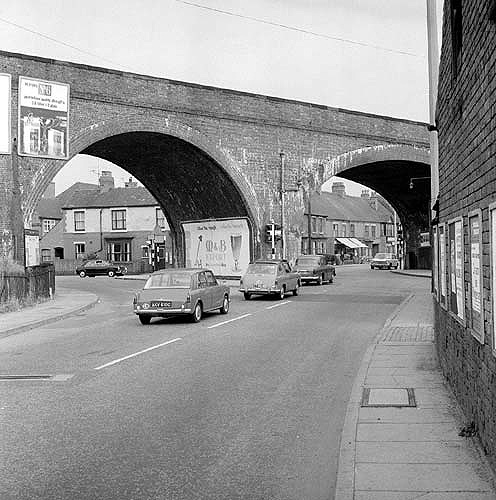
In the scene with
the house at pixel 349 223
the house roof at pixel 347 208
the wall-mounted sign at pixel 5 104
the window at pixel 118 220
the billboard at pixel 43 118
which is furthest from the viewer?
the house roof at pixel 347 208

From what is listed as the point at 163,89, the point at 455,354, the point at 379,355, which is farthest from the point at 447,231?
the point at 163,89

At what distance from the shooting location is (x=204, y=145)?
37.3m

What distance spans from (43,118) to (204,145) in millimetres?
9065

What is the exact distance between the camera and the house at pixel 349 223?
9406 centimetres

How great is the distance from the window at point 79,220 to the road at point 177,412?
5951cm

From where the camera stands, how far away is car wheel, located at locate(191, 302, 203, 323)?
19297 mm

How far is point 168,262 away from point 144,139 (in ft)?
102

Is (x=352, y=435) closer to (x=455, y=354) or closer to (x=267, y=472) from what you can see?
(x=267, y=472)

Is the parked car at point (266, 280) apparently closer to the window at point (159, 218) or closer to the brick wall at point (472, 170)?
the brick wall at point (472, 170)

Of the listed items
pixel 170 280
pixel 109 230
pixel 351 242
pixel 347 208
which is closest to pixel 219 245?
pixel 170 280

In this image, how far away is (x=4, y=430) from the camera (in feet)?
25.2

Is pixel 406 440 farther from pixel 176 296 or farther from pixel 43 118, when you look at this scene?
pixel 43 118

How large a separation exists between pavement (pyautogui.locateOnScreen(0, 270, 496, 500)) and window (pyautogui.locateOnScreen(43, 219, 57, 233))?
74.0 metres

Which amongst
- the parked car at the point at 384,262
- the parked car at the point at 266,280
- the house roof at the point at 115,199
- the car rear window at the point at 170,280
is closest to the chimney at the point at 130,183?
the house roof at the point at 115,199
